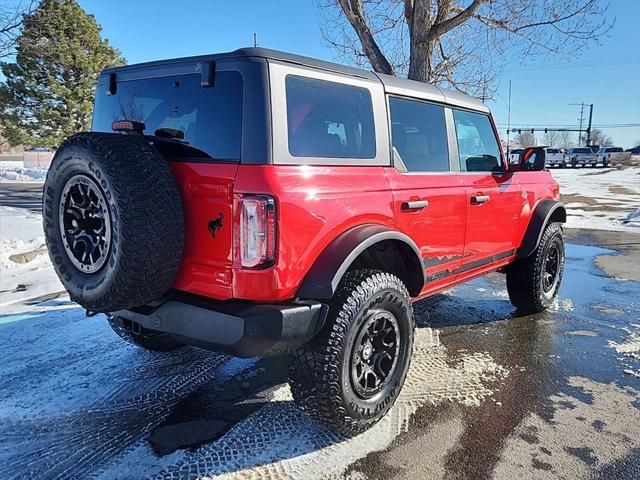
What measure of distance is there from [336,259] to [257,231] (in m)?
0.47

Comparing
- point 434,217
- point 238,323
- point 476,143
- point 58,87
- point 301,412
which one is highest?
point 58,87

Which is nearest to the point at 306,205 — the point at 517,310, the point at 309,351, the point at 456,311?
the point at 309,351

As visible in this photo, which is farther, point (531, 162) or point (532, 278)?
point (532, 278)

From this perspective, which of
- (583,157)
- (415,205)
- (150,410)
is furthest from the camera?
(583,157)

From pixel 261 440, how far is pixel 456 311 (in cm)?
305

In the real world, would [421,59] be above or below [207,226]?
above

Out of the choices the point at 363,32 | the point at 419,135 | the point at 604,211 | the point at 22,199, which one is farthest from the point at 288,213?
the point at 22,199

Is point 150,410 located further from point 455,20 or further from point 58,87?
point 58,87

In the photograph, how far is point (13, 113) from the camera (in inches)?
914

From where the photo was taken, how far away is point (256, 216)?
87.8 inches

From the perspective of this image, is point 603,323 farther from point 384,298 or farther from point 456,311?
point 384,298

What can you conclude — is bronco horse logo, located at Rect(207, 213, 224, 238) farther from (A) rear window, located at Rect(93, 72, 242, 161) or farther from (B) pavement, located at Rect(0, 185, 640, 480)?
(B) pavement, located at Rect(0, 185, 640, 480)

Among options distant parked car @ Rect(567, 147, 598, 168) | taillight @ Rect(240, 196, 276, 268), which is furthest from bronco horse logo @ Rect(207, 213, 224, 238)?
distant parked car @ Rect(567, 147, 598, 168)

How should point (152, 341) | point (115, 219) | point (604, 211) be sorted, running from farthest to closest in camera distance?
point (604, 211), point (152, 341), point (115, 219)
